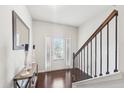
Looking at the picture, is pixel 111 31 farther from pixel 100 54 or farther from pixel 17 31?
pixel 17 31

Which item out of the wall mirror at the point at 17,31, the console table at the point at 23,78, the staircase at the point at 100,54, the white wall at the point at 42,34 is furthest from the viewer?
the white wall at the point at 42,34

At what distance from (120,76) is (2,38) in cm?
164

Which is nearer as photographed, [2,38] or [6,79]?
[2,38]

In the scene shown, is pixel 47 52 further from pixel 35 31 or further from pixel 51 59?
pixel 35 31

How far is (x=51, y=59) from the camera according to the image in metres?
6.33

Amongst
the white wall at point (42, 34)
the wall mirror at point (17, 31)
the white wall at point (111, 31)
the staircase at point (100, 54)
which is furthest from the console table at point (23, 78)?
the white wall at point (42, 34)

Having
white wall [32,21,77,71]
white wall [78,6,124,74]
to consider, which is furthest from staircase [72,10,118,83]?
white wall [32,21,77,71]

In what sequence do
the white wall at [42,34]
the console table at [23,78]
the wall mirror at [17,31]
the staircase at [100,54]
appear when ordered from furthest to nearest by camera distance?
the white wall at [42,34] → the wall mirror at [17,31] → the console table at [23,78] → the staircase at [100,54]

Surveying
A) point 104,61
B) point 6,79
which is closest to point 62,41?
point 104,61

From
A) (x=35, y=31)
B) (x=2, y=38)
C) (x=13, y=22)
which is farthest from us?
(x=35, y=31)

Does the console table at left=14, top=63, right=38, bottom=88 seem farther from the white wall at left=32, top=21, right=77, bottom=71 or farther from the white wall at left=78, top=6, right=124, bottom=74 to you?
the white wall at left=32, top=21, right=77, bottom=71

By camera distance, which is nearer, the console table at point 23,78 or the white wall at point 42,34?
the console table at point 23,78

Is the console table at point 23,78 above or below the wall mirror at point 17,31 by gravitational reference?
below

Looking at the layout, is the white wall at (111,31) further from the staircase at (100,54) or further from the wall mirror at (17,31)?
the wall mirror at (17,31)
